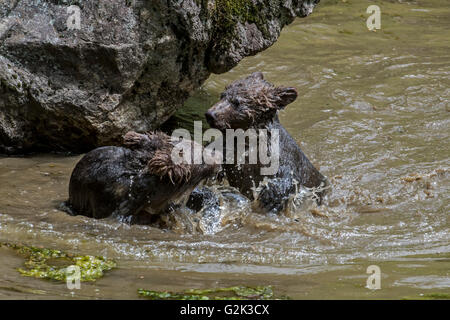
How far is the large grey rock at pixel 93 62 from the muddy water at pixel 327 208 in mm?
443

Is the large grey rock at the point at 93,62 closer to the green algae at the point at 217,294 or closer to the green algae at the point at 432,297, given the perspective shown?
the green algae at the point at 217,294

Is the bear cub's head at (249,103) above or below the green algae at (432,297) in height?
above

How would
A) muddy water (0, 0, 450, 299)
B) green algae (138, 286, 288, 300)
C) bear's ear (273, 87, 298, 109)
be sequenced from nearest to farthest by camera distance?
1. green algae (138, 286, 288, 300)
2. muddy water (0, 0, 450, 299)
3. bear's ear (273, 87, 298, 109)

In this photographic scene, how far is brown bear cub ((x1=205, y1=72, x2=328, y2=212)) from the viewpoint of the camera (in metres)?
6.29

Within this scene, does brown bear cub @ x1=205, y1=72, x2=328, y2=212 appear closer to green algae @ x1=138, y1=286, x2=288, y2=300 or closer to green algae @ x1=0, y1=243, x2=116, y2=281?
green algae @ x1=0, y1=243, x2=116, y2=281

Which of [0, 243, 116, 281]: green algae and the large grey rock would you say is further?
the large grey rock

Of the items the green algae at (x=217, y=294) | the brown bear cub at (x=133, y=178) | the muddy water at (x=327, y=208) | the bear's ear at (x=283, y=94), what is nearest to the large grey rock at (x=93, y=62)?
the muddy water at (x=327, y=208)

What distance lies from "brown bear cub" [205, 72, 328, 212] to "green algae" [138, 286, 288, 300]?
243cm

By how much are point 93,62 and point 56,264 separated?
10.4 ft

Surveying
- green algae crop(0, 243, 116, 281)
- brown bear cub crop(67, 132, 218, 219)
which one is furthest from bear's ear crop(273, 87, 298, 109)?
green algae crop(0, 243, 116, 281)

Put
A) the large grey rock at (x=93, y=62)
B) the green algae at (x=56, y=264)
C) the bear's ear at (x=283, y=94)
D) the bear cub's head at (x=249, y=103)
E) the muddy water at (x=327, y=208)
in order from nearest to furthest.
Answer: the green algae at (x=56, y=264) < the muddy water at (x=327, y=208) < the bear cub's head at (x=249, y=103) < the bear's ear at (x=283, y=94) < the large grey rock at (x=93, y=62)

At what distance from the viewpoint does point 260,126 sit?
648 centimetres

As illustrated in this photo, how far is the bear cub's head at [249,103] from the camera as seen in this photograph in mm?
6246
